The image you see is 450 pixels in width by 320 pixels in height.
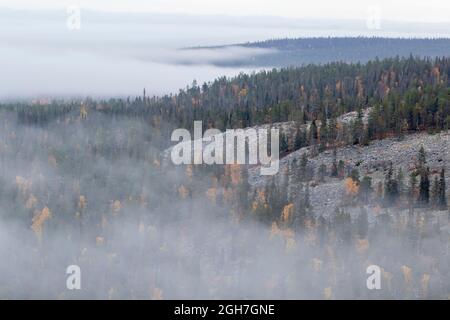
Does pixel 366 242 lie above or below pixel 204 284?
above
